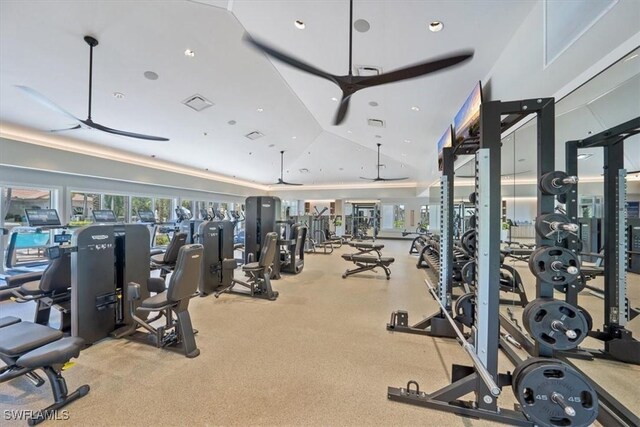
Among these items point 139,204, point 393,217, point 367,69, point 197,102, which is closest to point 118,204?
point 139,204

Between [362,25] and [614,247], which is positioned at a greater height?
[362,25]

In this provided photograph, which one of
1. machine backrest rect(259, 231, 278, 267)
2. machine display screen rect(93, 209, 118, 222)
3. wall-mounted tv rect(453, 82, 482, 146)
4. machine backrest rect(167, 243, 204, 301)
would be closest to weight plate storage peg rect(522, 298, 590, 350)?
wall-mounted tv rect(453, 82, 482, 146)

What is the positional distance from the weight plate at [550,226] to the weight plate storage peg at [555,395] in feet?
2.51

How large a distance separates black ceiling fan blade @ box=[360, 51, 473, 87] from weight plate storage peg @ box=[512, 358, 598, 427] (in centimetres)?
231

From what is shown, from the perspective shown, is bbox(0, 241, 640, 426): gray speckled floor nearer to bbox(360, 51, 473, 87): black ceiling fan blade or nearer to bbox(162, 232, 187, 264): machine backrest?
bbox(162, 232, 187, 264): machine backrest

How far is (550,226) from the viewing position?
1723 mm

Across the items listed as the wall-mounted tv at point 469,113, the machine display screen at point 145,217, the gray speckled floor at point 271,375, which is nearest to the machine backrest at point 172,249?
the gray speckled floor at point 271,375

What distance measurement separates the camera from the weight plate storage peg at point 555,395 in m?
1.52

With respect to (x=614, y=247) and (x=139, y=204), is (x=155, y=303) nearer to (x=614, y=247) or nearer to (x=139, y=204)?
(x=614, y=247)

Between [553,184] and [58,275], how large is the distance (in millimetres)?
4530

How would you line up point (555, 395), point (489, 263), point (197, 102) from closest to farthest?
point (555, 395) < point (489, 263) < point (197, 102)

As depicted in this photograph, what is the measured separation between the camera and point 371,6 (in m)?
2.76

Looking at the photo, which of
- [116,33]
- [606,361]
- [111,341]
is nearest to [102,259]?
[111,341]

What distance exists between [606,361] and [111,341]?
500cm
